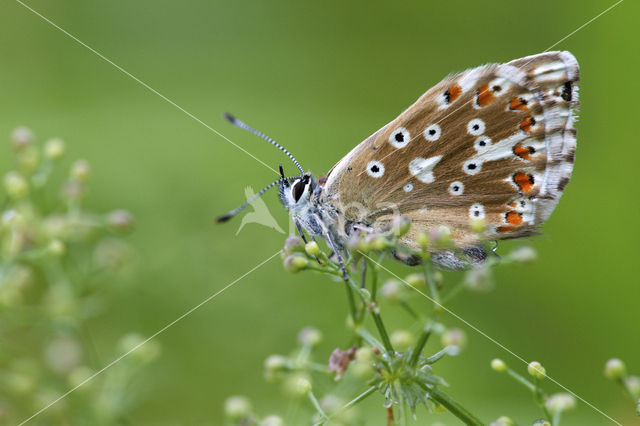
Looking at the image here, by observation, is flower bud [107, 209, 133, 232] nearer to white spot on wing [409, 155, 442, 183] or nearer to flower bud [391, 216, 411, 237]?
flower bud [391, 216, 411, 237]

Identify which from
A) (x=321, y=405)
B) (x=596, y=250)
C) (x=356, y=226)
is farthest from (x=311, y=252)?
(x=596, y=250)

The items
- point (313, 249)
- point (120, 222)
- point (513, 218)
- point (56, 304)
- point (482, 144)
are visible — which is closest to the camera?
point (313, 249)

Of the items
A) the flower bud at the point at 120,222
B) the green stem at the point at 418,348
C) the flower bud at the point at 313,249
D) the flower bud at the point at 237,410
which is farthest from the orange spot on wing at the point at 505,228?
the flower bud at the point at 120,222

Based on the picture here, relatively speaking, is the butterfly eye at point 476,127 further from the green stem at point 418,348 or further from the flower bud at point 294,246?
the green stem at point 418,348

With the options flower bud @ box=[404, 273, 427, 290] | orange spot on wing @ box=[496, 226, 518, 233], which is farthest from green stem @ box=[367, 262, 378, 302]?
orange spot on wing @ box=[496, 226, 518, 233]

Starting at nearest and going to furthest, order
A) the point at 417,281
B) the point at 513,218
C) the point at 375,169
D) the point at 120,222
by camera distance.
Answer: the point at 417,281 < the point at 120,222 < the point at 513,218 < the point at 375,169

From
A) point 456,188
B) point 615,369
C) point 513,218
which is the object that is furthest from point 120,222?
point 615,369

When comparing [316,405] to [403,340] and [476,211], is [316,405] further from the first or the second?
[476,211]

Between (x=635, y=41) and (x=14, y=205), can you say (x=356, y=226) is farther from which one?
(x=635, y=41)
